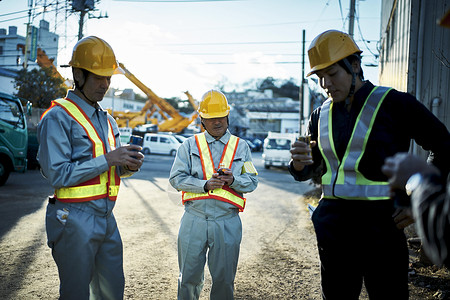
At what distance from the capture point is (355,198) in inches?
76.0

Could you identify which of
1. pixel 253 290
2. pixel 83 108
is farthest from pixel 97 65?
pixel 253 290

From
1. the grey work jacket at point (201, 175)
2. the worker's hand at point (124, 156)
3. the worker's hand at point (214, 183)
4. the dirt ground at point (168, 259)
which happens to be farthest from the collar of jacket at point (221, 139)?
the dirt ground at point (168, 259)

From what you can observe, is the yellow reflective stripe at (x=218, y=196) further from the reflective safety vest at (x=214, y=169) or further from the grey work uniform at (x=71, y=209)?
the grey work uniform at (x=71, y=209)

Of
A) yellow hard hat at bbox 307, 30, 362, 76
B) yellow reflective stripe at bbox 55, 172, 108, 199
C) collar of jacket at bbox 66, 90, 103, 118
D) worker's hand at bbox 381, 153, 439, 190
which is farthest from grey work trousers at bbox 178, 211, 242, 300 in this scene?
worker's hand at bbox 381, 153, 439, 190

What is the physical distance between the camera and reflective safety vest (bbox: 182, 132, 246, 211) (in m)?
2.82

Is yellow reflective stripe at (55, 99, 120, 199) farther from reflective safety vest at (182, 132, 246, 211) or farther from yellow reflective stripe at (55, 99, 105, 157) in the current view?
reflective safety vest at (182, 132, 246, 211)

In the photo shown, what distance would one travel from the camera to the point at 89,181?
2.19 metres

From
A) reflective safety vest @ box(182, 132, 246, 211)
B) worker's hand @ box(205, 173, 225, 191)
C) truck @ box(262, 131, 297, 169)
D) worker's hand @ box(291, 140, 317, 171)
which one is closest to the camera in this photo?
worker's hand @ box(291, 140, 317, 171)

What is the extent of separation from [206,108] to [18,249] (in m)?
3.68

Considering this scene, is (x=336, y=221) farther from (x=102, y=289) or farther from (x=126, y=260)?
(x=126, y=260)

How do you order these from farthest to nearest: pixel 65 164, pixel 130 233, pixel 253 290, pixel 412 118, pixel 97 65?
1. pixel 130 233
2. pixel 253 290
3. pixel 97 65
4. pixel 65 164
5. pixel 412 118

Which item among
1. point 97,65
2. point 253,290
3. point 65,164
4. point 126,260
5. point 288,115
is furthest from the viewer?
point 288,115

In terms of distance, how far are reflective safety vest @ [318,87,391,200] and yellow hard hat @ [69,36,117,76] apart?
1.48 m

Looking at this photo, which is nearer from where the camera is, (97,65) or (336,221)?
(336,221)
